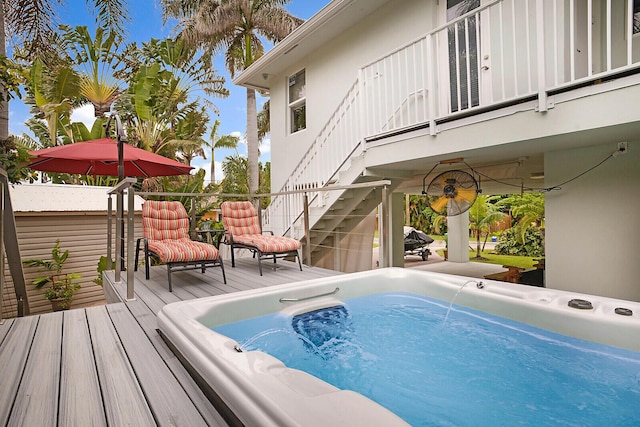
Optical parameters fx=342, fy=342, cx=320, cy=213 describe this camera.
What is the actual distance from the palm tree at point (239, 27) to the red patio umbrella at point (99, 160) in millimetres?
7160

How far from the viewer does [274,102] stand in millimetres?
9836

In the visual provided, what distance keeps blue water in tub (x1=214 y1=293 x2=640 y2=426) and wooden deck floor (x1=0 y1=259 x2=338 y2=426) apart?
2.74ft

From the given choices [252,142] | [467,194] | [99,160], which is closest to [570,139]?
[467,194]

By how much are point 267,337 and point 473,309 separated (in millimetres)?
1992

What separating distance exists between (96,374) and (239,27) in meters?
13.4

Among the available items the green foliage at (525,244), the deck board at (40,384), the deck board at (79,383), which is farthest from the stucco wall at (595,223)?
the green foliage at (525,244)

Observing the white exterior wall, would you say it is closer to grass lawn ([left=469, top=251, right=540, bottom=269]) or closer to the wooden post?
the wooden post

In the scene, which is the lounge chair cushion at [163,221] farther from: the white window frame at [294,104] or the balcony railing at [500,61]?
the white window frame at [294,104]

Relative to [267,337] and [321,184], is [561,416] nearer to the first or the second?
[267,337]

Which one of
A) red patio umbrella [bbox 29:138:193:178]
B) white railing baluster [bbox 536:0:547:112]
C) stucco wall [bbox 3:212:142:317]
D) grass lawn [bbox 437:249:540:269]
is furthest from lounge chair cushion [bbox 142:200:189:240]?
grass lawn [bbox 437:249:540:269]

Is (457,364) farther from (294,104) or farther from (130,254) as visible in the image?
(294,104)

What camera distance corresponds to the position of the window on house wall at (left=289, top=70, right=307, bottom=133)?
899 centimetres

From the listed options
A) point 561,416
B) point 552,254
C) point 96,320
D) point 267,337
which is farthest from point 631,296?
point 96,320

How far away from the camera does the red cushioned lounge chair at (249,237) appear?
4926 mm
